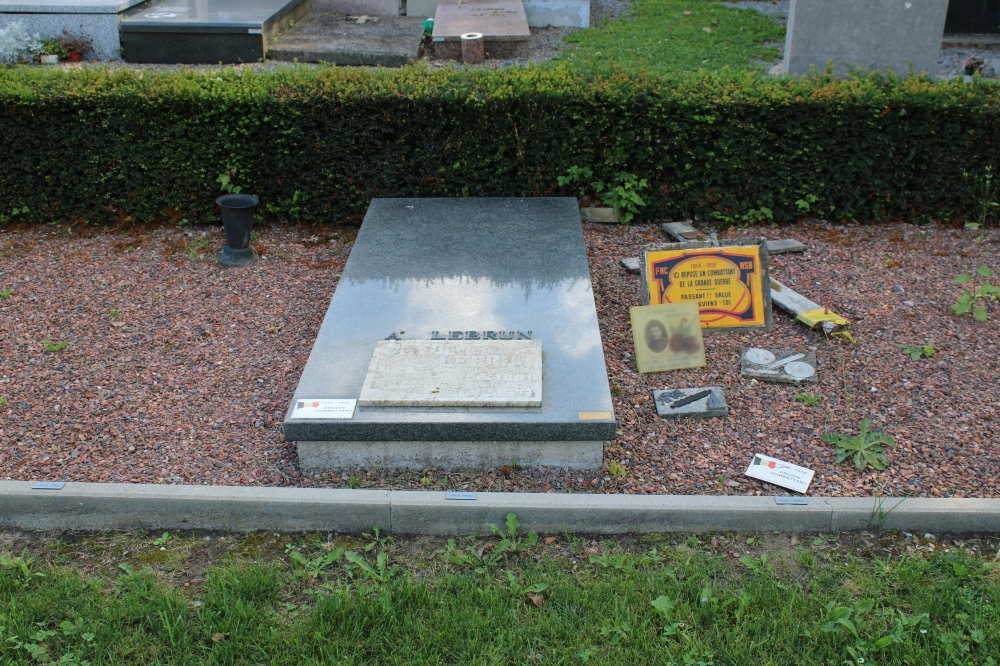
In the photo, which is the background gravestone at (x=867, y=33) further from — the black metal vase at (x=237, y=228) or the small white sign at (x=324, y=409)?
the small white sign at (x=324, y=409)

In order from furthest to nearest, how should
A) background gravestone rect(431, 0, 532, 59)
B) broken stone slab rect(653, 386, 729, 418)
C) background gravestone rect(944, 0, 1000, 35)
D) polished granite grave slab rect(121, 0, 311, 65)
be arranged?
background gravestone rect(944, 0, 1000, 35)
background gravestone rect(431, 0, 532, 59)
polished granite grave slab rect(121, 0, 311, 65)
broken stone slab rect(653, 386, 729, 418)

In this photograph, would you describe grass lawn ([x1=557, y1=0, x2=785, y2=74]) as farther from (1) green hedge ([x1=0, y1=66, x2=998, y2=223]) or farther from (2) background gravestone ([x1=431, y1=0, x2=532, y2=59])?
(1) green hedge ([x1=0, y1=66, x2=998, y2=223])

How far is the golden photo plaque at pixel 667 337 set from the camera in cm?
450

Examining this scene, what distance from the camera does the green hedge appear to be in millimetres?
5930

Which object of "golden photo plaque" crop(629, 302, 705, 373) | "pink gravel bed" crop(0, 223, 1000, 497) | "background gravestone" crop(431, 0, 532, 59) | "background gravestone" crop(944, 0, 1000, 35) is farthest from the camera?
"background gravestone" crop(944, 0, 1000, 35)

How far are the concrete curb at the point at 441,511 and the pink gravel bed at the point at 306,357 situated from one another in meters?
0.23

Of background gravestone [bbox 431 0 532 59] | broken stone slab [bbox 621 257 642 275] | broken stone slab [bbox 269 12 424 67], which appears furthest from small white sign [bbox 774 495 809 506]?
background gravestone [bbox 431 0 532 59]

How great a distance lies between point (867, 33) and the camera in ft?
25.6

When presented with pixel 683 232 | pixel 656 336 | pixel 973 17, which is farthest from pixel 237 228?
pixel 973 17

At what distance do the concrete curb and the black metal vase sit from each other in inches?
103

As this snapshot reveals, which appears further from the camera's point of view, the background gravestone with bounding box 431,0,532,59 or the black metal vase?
the background gravestone with bounding box 431,0,532,59

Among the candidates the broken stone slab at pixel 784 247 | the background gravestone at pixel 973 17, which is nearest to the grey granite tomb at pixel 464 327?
the broken stone slab at pixel 784 247

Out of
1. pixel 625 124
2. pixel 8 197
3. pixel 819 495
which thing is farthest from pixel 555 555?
pixel 8 197

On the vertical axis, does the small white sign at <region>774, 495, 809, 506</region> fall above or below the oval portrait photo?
below
